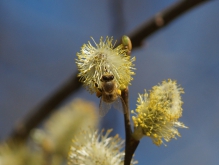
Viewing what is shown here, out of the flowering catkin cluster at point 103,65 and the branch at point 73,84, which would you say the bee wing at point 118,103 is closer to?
the flowering catkin cluster at point 103,65

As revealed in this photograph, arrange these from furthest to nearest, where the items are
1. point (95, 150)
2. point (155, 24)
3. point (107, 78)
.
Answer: point (155, 24) → point (95, 150) → point (107, 78)

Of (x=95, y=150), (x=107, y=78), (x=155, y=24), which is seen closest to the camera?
(x=107, y=78)

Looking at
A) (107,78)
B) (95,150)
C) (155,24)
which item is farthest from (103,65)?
(155,24)

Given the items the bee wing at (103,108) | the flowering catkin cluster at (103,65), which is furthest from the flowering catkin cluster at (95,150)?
the flowering catkin cluster at (103,65)

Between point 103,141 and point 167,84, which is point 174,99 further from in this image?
point 103,141

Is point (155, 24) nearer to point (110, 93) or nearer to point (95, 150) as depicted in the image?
point (95, 150)

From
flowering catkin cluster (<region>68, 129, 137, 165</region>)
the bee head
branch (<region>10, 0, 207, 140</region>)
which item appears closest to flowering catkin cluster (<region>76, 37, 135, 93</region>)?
the bee head

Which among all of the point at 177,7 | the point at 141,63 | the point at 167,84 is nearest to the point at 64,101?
the point at 177,7
